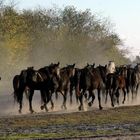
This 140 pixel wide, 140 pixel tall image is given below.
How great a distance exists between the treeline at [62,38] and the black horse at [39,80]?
5316 cm

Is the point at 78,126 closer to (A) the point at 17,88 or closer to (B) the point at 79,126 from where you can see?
(B) the point at 79,126

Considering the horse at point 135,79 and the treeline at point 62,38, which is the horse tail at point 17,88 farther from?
the treeline at point 62,38

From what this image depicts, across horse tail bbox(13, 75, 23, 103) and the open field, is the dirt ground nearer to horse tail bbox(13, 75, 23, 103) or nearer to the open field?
the open field

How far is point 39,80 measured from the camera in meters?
29.2

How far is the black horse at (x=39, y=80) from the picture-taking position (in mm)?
28969

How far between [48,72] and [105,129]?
34.6ft

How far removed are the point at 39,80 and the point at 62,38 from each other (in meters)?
69.1

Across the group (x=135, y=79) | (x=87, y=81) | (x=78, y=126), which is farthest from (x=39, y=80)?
(x=78, y=126)

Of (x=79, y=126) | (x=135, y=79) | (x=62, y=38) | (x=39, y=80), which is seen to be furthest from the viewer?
(x=62, y=38)

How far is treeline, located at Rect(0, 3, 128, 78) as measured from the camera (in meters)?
87.8

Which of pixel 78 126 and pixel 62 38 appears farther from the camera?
pixel 62 38

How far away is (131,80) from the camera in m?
34.1

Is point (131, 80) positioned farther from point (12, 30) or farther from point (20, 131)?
point (12, 30)

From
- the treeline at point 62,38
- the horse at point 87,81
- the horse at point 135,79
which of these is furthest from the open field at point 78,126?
the treeline at point 62,38
